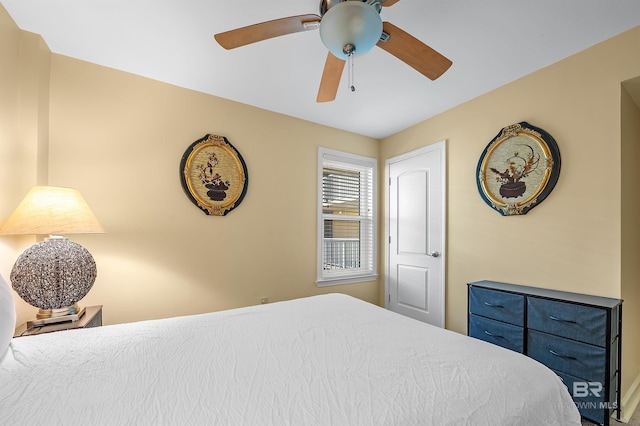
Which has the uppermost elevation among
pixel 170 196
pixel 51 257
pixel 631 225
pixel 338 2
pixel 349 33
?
pixel 338 2

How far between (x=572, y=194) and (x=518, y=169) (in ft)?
1.36

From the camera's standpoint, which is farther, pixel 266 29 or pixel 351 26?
pixel 266 29

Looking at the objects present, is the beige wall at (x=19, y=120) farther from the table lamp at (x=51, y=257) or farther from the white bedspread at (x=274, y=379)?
the white bedspread at (x=274, y=379)

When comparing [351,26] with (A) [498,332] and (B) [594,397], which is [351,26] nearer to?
(A) [498,332]

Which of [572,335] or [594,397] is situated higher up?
[572,335]

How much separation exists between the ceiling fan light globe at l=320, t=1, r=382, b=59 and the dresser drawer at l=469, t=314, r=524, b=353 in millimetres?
2178

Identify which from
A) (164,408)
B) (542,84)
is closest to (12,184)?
(164,408)

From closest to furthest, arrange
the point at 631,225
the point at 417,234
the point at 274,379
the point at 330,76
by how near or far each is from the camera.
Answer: the point at 274,379 < the point at 330,76 < the point at 631,225 < the point at 417,234

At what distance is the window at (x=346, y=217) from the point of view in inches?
134

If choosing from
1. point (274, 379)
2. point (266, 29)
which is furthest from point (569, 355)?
point (266, 29)

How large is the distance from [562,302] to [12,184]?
3657 mm

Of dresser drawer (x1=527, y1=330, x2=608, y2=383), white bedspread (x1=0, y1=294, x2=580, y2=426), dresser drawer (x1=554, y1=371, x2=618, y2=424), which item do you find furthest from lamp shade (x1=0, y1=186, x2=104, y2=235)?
dresser drawer (x1=554, y1=371, x2=618, y2=424)

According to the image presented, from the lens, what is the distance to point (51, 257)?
1.66m

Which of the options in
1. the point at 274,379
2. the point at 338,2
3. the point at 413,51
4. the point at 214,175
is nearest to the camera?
the point at 274,379
